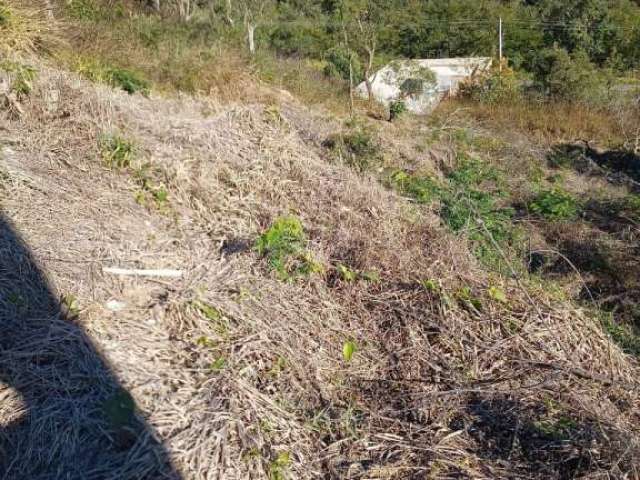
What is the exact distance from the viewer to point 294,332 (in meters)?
2.64

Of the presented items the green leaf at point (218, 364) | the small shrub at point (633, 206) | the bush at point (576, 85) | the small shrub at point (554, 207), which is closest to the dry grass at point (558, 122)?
the bush at point (576, 85)

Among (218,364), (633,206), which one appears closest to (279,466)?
(218,364)

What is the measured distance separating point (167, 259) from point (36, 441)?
1372mm

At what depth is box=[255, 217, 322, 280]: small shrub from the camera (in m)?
3.08

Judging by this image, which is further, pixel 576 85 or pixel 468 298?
pixel 576 85

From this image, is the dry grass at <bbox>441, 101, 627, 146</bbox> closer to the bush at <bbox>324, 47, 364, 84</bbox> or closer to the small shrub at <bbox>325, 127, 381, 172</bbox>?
the bush at <bbox>324, 47, 364, 84</bbox>

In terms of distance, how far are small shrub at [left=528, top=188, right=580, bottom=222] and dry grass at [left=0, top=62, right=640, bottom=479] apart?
2586 mm

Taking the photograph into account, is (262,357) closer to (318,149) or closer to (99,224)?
(99,224)

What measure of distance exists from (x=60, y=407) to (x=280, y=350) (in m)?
0.99

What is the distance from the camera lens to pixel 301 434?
210 cm

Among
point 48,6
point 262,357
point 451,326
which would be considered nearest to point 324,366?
point 262,357

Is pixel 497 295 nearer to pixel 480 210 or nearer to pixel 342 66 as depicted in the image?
pixel 480 210

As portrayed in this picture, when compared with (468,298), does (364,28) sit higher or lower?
higher

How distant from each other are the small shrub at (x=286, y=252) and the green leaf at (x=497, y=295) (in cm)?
106
